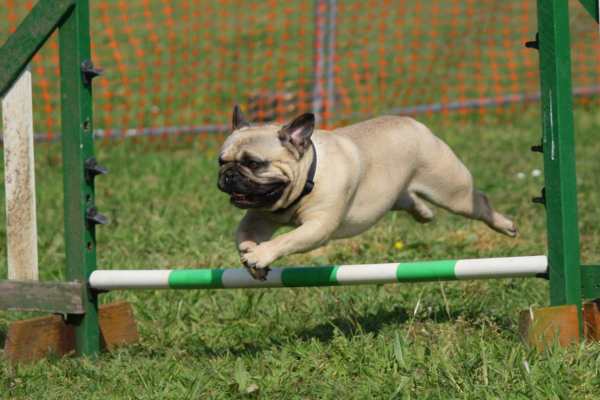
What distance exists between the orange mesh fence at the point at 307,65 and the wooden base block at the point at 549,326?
19.2ft

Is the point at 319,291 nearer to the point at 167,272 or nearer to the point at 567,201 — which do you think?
the point at 167,272

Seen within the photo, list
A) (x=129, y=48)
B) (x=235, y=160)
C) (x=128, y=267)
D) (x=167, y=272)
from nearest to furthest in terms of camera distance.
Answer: (x=235, y=160) < (x=167, y=272) < (x=128, y=267) < (x=129, y=48)

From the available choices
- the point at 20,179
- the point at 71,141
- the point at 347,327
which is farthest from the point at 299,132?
the point at 20,179

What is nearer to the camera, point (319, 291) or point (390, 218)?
point (319, 291)

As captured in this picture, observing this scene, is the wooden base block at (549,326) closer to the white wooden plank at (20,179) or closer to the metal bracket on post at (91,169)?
the metal bracket on post at (91,169)

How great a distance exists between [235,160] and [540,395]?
161 cm

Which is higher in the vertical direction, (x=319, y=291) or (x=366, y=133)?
(x=366, y=133)

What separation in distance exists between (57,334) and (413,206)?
82.4 inches

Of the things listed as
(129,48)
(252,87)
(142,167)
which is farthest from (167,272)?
(129,48)

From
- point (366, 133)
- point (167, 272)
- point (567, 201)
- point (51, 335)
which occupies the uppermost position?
point (366, 133)

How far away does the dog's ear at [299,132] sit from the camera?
140 inches

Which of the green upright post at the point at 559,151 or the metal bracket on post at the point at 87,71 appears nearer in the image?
the green upright post at the point at 559,151

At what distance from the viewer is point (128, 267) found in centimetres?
521

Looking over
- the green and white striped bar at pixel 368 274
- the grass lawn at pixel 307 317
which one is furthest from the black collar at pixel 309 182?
the grass lawn at pixel 307 317
